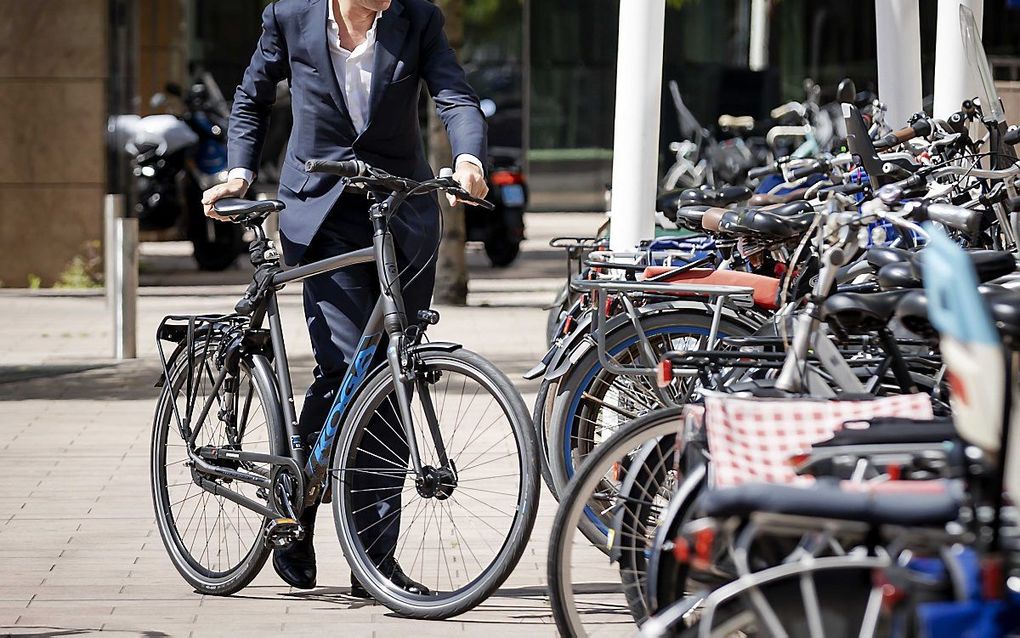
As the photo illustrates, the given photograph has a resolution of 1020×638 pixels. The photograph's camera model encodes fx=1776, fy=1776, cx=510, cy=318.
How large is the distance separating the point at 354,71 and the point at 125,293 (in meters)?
5.78

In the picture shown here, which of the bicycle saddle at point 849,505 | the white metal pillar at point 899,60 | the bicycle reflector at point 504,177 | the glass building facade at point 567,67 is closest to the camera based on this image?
the bicycle saddle at point 849,505

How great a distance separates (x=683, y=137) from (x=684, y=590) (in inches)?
862

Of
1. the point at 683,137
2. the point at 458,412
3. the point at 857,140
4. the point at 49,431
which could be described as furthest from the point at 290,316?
the point at 683,137

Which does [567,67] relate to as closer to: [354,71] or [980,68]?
[980,68]

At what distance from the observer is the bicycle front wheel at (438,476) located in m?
4.56

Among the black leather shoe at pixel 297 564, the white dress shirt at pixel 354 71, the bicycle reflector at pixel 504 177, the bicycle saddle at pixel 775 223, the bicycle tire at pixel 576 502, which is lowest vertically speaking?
the black leather shoe at pixel 297 564

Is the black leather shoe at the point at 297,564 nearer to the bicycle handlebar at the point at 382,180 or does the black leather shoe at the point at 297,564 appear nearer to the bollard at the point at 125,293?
the bicycle handlebar at the point at 382,180

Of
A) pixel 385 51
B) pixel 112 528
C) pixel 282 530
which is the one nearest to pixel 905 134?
pixel 385 51

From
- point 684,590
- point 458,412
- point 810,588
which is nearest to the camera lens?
point 810,588

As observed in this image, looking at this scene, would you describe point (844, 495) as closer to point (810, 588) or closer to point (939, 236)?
point (810, 588)

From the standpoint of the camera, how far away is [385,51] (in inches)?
200

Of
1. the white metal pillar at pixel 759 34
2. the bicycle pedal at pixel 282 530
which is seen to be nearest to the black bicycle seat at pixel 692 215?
the bicycle pedal at pixel 282 530

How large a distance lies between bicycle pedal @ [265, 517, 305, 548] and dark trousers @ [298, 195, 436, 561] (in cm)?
17

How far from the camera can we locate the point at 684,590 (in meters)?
3.32
